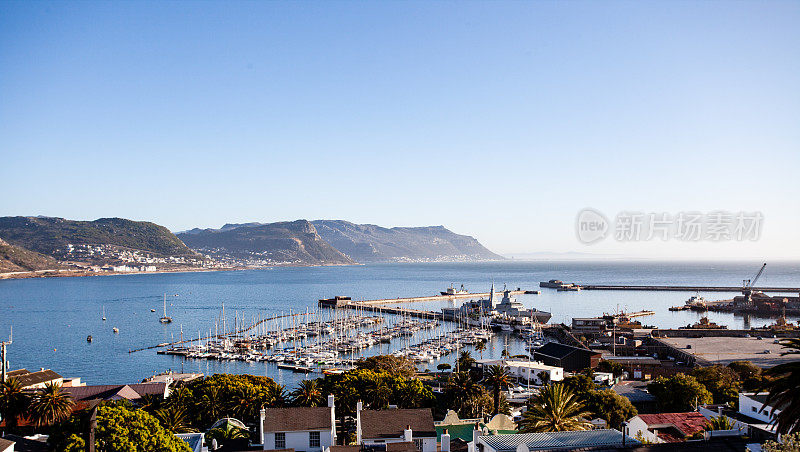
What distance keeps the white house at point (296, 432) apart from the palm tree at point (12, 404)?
50.7ft

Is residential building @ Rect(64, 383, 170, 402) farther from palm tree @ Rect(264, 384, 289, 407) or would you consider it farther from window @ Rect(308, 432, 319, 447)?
window @ Rect(308, 432, 319, 447)

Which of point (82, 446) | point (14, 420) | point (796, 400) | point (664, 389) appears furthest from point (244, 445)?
point (664, 389)

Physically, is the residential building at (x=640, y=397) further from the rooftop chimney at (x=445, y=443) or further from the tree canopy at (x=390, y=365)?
the rooftop chimney at (x=445, y=443)

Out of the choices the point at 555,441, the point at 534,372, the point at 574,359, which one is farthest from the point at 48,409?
the point at 574,359

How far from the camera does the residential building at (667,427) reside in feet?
82.5

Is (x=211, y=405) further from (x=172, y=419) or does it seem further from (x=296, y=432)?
(x=296, y=432)

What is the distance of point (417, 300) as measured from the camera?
15450 cm

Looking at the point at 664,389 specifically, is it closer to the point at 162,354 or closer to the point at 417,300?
the point at 162,354

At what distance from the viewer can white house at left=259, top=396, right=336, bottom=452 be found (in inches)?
884

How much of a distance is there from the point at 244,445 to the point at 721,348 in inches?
2350

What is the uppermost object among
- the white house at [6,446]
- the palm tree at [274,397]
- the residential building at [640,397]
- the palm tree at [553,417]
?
the palm tree at [553,417]

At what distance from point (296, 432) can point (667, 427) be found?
17.1 metres

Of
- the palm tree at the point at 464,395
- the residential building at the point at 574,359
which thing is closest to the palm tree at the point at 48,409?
the palm tree at the point at 464,395

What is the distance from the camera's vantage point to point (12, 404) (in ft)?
95.6
